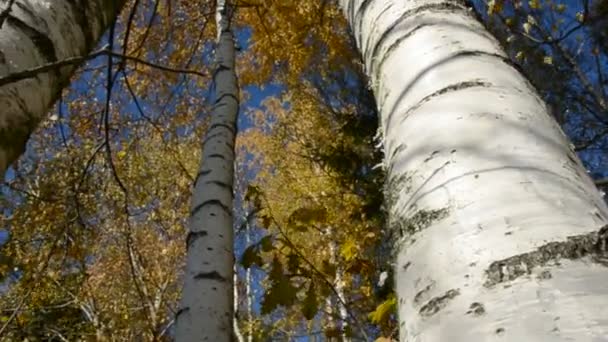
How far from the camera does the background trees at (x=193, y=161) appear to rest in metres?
5.50

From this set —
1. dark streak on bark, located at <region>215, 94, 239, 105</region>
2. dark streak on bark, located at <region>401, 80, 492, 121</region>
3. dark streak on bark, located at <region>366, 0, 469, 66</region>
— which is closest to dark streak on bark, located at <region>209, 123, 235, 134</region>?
dark streak on bark, located at <region>215, 94, 239, 105</region>

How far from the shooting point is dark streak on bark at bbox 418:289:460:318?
550mm

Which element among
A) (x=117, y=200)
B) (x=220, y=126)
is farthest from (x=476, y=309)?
(x=117, y=200)

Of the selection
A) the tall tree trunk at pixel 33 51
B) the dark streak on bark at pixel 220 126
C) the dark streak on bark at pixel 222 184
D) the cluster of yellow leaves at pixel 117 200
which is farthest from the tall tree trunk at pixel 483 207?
the cluster of yellow leaves at pixel 117 200

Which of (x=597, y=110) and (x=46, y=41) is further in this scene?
(x=597, y=110)

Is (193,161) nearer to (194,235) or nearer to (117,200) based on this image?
(117,200)

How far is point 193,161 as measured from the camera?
10844 millimetres

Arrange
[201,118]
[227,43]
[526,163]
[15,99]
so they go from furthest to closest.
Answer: [201,118] < [227,43] < [15,99] < [526,163]

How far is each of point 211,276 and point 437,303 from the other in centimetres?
130

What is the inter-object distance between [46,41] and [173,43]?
5383 millimetres

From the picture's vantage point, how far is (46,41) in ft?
3.97

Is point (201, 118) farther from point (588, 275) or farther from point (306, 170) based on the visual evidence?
point (588, 275)

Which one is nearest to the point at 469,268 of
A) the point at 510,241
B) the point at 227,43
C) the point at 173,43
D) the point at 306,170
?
the point at 510,241

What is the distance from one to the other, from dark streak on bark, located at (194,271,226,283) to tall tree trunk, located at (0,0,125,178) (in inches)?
27.9
